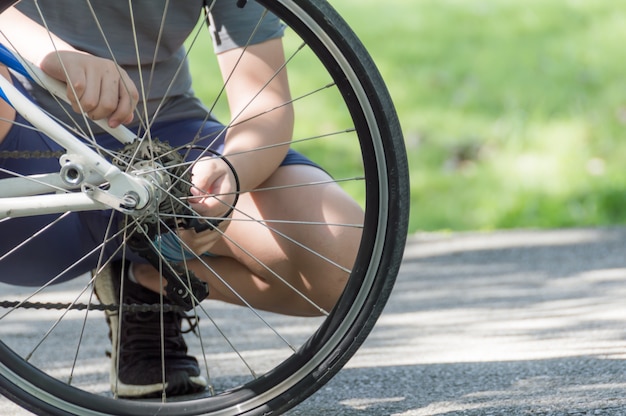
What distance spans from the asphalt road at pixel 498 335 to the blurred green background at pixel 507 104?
484mm

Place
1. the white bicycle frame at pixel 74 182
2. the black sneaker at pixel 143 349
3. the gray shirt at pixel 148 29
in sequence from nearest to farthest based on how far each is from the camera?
the white bicycle frame at pixel 74 182, the gray shirt at pixel 148 29, the black sneaker at pixel 143 349

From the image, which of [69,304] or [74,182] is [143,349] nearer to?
[69,304]

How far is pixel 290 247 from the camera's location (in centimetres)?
229

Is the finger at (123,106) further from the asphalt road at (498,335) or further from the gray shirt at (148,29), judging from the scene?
the asphalt road at (498,335)

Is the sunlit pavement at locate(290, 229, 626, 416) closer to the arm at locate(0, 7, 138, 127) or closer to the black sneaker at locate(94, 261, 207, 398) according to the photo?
the black sneaker at locate(94, 261, 207, 398)

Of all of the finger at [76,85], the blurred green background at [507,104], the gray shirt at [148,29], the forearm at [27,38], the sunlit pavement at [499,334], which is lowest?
the sunlit pavement at [499,334]

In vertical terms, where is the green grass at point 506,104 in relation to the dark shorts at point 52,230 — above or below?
above

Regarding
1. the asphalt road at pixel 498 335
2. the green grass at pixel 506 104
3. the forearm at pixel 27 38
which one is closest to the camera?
the forearm at pixel 27 38

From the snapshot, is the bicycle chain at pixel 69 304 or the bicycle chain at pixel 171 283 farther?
the bicycle chain at pixel 69 304

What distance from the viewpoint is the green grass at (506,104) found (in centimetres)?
505

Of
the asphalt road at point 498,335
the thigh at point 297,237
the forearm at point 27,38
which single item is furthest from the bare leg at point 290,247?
the forearm at point 27,38

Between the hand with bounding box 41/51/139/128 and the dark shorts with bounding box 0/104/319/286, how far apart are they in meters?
0.28

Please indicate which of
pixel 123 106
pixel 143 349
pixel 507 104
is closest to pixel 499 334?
pixel 143 349

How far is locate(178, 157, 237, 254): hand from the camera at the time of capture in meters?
2.06
